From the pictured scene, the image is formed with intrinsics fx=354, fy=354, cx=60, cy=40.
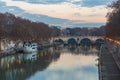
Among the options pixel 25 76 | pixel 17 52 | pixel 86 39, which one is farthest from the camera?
pixel 86 39

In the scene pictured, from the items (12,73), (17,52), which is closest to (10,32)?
(17,52)

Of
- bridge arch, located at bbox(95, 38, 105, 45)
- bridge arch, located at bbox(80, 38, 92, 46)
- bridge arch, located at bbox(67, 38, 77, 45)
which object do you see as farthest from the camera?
bridge arch, located at bbox(80, 38, 92, 46)

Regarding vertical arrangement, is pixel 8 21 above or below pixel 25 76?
above

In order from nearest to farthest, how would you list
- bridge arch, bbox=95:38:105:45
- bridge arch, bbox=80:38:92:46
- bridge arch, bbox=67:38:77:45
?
bridge arch, bbox=95:38:105:45 < bridge arch, bbox=67:38:77:45 < bridge arch, bbox=80:38:92:46

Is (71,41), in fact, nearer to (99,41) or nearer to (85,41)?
(85,41)

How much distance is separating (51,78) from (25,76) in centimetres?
356

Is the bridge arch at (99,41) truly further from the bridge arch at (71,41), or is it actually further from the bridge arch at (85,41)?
the bridge arch at (71,41)

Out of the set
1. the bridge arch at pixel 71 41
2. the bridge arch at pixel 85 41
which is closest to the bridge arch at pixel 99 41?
the bridge arch at pixel 85 41

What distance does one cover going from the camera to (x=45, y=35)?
109125 mm

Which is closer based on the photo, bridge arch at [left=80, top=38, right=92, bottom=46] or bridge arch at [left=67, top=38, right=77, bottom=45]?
bridge arch at [left=67, top=38, right=77, bottom=45]

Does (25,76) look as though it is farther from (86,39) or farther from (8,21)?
(86,39)

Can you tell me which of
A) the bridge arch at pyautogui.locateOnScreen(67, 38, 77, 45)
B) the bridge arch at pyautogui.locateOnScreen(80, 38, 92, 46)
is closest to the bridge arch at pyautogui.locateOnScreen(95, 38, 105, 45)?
the bridge arch at pyautogui.locateOnScreen(80, 38, 92, 46)

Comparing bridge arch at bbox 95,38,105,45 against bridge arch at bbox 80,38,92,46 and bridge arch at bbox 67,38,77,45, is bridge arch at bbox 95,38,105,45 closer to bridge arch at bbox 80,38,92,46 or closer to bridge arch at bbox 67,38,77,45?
bridge arch at bbox 80,38,92,46

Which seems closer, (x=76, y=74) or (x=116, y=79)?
(x=116, y=79)
